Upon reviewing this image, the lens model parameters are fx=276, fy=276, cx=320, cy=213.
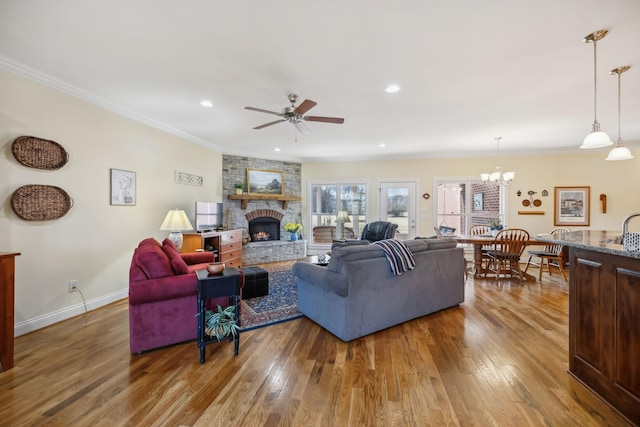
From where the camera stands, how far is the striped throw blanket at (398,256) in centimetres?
294

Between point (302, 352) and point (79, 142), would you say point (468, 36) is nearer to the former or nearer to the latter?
point (302, 352)

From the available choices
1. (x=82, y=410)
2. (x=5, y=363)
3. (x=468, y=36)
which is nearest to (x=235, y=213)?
(x=5, y=363)

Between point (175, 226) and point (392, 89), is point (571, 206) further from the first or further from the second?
point (175, 226)

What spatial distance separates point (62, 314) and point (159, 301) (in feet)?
5.53

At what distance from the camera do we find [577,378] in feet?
6.88

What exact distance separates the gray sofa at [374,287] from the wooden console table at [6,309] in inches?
96.8

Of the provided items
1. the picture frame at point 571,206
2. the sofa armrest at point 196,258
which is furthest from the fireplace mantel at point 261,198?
the picture frame at point 571,206

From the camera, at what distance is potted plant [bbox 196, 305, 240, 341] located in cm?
249

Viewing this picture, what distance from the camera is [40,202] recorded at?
297 cm

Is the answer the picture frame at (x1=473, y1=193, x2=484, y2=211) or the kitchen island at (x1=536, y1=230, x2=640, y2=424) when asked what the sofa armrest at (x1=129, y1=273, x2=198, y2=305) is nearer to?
the kitchen island at (x1=536, y1=230, x2=640, y2=424)

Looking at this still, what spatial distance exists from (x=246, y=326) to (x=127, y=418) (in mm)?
1397

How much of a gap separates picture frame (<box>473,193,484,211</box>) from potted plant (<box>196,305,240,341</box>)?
6.34 m

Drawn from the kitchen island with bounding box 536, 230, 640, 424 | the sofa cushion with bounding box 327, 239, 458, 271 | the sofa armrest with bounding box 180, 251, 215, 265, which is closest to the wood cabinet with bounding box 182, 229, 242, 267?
the sofa armrest with bounding box 180, 251, 215, 265

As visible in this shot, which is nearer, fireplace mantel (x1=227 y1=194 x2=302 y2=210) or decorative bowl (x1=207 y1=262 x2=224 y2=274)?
decorative bowl (x1=207 y1=262 x2=224 y2=274)
